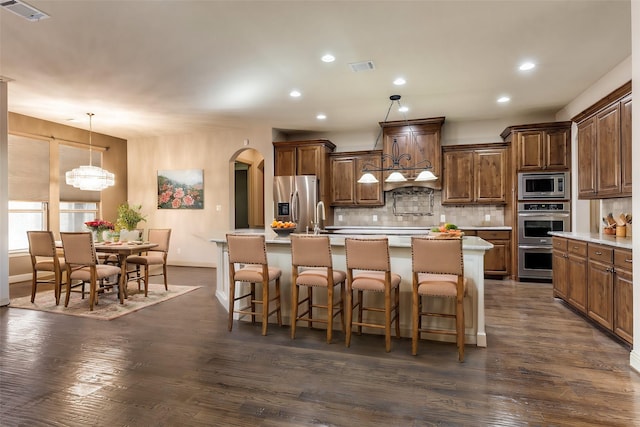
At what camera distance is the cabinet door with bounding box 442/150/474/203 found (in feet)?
21.3

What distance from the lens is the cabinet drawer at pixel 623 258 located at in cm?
297

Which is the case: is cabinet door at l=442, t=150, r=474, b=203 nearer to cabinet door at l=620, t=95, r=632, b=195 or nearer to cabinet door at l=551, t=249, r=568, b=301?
cabinet door at l=551, t=249, r=568, b=301

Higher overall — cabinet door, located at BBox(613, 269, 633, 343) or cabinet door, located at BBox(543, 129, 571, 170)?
cabinet door, located at BBox(543, 129, 571, 170)

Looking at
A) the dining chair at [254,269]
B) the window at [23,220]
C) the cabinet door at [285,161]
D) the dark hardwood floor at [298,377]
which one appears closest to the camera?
the dark hardwood floor at [298,377]

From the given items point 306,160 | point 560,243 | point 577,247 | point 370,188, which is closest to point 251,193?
point 306,160

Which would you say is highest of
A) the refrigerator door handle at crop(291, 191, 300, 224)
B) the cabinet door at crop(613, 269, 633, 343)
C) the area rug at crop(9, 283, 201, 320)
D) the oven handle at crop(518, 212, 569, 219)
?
the refrigerator door handle at crop(291, 191, 300, 224)

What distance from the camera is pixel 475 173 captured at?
21.2ft

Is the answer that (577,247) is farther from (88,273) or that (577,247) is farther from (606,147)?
(88,273)

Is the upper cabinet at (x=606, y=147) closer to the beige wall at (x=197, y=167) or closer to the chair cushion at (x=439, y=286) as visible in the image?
the chair cushion at (x=439, y=286)

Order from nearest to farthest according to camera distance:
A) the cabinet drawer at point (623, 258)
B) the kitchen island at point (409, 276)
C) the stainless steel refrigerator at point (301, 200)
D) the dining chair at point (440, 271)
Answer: the dining chair at point (440, 271), the cabinet drawer at point (623, 258), the kitchen island at point (409, 276), the stainless steel refrigerator at point (301, 200)

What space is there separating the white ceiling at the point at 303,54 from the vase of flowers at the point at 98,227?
5.99 feet

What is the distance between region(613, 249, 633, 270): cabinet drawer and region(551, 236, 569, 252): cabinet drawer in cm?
116

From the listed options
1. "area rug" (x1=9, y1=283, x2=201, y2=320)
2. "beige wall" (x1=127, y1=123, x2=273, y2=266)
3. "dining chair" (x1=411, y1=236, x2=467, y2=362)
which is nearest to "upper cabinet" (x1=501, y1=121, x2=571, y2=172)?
"dining chair" (x1=411, y1=236, x2=467, y2=362)

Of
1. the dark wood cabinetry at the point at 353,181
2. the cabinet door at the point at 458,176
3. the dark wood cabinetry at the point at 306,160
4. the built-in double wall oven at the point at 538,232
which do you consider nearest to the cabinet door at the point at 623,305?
the built-in double wall oven at the point at 538,232
